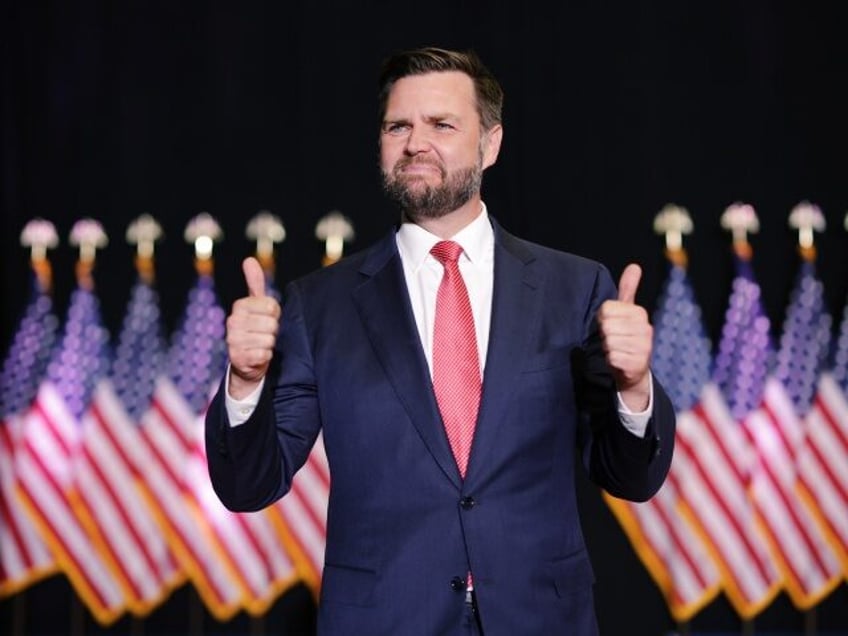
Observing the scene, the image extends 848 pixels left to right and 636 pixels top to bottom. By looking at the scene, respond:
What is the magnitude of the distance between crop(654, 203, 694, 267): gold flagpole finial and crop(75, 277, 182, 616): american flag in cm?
234

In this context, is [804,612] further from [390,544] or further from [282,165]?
[390,544]

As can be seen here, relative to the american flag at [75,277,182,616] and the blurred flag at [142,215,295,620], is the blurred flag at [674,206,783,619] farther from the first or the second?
the american flag at [75,277,182,616]

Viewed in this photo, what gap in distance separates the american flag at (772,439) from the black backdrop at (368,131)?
0.41 feet

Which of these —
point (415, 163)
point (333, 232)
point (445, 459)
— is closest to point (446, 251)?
point (415, 163)

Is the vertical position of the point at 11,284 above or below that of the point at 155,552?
above

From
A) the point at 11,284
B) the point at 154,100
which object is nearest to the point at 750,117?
the point at 154,100

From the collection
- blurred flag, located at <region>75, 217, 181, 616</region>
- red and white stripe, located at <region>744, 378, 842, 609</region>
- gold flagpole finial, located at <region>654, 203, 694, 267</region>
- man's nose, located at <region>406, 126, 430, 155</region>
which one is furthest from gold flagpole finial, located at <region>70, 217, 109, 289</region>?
man's nose, located at <region>406, 126, 430, 155</region>

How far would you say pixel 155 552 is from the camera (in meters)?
4.78

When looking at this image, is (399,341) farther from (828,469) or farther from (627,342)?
(828,469)

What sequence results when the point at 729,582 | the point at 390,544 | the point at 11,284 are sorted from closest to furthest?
the point at 390,544
the point at 729,582
the point at 11,284

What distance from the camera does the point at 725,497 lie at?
4605 millimetres

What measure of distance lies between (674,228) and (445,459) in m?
3.46

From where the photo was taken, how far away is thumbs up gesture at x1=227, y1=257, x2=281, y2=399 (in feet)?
5.03

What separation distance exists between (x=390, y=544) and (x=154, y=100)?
12.6 feet
